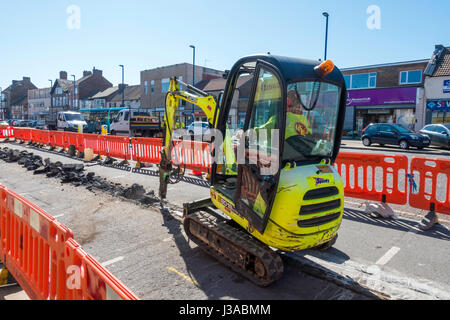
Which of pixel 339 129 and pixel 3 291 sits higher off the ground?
pixel 339 129

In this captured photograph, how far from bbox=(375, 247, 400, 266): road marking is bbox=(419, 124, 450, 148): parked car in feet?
61.7

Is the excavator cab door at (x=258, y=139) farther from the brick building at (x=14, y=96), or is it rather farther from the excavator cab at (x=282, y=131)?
the brick building at (x=14, y=96)

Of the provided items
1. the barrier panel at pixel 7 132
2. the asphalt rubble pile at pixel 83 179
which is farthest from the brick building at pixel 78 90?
the asphalt rubble pile at pixel 83 179

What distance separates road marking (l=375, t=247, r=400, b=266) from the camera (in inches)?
171

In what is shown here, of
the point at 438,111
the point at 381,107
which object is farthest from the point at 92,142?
the point at 438,111

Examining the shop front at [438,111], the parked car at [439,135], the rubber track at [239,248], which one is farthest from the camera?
the shop front at [438,111]

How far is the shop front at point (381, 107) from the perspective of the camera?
30.0m

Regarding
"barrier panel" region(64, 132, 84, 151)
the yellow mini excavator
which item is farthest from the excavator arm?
"barrier panel" region(64, 132, 84, 151)

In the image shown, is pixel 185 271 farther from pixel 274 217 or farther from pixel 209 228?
pixel 274 217

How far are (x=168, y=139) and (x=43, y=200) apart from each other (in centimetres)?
385

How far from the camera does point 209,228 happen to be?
4215 mm

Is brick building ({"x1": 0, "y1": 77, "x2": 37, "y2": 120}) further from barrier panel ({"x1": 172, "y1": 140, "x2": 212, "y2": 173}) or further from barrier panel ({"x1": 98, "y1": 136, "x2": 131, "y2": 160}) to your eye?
barrier panel ({"x1": 172, "y1": 140, "x2": 212, "y2": 173})

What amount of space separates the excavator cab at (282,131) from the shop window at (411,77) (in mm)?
31371
